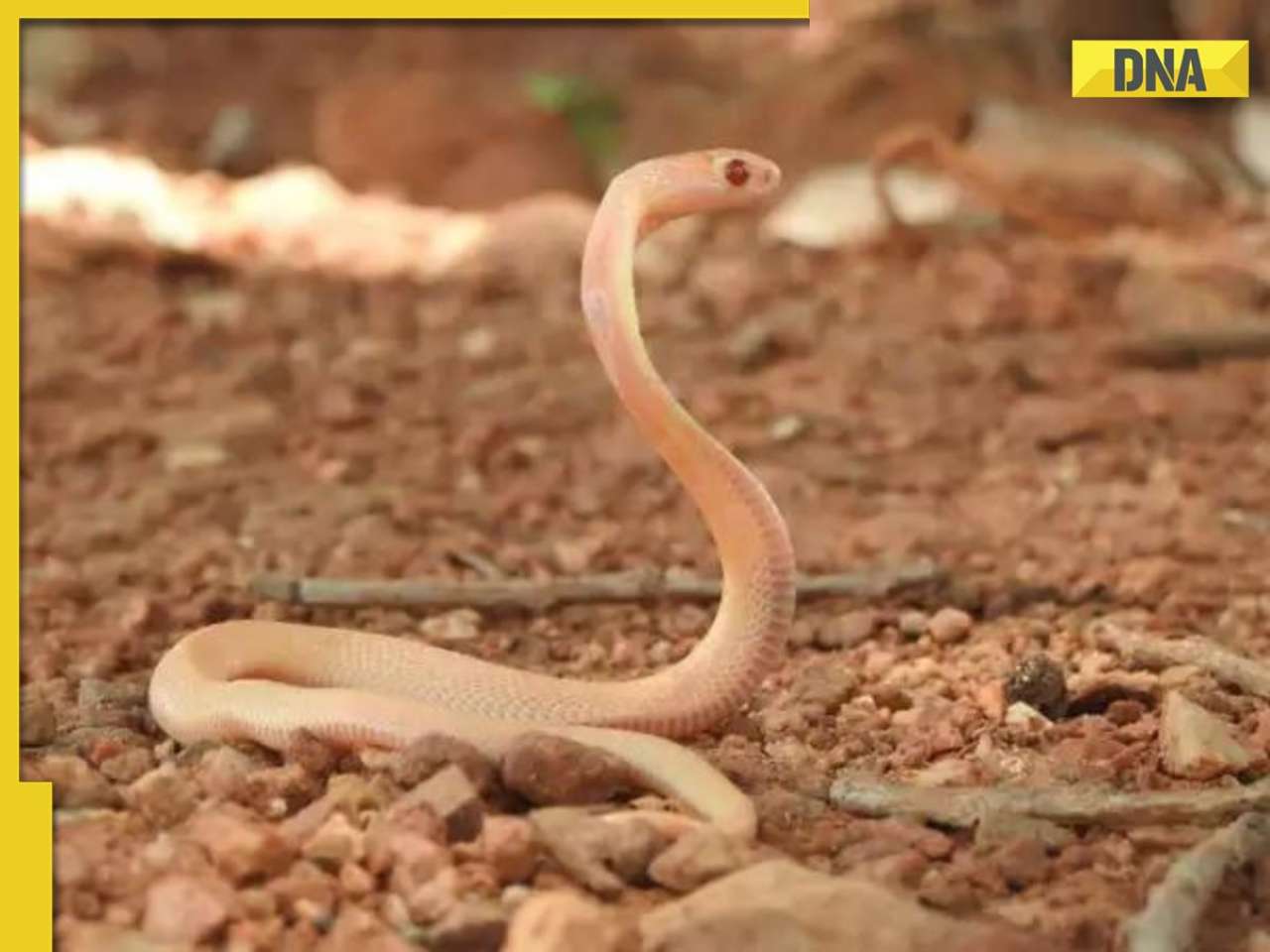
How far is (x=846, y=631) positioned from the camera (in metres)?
3.33

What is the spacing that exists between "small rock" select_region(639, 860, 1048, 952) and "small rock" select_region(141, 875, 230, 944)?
1.32 ft

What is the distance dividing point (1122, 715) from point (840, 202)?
392cm

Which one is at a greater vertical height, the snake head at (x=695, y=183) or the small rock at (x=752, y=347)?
the snake head at (x=695, y=183)

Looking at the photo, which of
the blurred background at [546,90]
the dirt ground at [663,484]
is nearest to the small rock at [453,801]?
the dirt ground at [663,484]

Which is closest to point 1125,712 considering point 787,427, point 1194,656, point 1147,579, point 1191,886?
point 1194,656

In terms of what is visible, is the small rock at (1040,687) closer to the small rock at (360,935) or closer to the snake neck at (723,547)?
the snake neck at (723,547)

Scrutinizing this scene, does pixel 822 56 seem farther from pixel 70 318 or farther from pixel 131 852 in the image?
pixel 131 852

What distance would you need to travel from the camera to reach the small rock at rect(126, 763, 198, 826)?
91.7 inches

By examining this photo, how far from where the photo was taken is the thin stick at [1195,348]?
16.6ft

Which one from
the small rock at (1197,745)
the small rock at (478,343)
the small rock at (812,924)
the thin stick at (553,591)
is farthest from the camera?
the small rock at (478,343)

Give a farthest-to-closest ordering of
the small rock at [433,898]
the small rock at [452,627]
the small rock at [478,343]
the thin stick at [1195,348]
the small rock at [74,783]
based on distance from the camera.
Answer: the small rock at [478,343] → the thin stick at [1195,348] → the small rock at [452,627] → the small rock at [74,783] → the small rock at [433,898]

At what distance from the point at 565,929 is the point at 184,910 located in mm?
366

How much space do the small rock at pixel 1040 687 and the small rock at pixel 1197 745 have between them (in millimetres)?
201

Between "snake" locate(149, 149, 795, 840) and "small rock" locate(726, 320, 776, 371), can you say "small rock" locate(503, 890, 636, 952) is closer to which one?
"snake" locate(149, 149, 795, 840)
